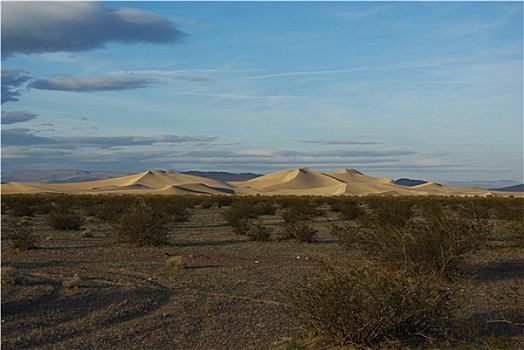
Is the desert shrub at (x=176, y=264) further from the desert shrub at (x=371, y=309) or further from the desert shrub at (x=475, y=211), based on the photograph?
the desert shrub at (x=371, y=309)

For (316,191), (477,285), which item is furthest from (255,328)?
(316,191)

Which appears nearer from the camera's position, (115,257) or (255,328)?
(255,328)

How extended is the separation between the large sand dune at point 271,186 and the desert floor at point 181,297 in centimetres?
10380

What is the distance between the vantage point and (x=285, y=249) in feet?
72.3

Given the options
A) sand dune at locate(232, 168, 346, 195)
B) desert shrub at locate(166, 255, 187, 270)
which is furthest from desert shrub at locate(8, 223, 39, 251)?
sand dune at locate(232, 168, 346, 195)

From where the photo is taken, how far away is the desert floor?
9836 millimetres

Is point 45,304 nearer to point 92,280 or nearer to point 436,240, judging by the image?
point 92,280

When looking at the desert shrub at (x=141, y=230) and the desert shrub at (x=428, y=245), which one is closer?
the desert shrub at (x=428, y=245)

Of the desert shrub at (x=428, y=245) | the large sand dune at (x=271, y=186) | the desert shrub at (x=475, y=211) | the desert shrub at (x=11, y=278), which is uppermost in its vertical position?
the desert shrub at (x=428, y=245)

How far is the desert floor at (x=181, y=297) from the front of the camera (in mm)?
9836

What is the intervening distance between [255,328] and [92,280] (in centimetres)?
538

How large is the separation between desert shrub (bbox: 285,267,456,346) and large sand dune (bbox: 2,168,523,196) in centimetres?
11469

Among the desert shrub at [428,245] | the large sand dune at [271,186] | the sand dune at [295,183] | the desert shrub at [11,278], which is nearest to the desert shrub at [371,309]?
the desert shrub at [428,245]

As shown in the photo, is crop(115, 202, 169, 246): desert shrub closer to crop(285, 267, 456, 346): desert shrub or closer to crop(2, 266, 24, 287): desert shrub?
crop(2, 266, 24, 287): desert shrub
